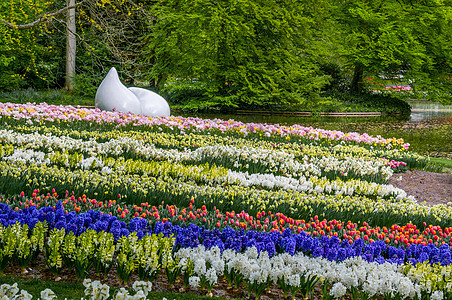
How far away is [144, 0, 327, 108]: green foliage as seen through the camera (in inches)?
726

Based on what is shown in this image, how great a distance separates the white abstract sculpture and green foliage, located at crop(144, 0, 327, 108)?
18.2 feet

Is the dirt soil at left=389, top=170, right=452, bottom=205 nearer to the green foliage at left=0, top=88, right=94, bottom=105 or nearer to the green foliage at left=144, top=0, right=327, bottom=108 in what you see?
the green foliage at left=144, top=0, right=327, bottom=108

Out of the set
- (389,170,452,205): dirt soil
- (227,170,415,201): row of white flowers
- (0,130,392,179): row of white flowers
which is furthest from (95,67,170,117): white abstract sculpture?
(389,170,452,205): dirt soil

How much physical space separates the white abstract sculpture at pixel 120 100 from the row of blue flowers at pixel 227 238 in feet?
29.9

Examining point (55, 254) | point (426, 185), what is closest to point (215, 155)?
point (426, 185)

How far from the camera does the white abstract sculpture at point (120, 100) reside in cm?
1293

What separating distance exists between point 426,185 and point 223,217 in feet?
15.6

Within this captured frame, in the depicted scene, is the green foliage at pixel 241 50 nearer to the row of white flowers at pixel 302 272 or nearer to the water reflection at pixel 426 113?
the water reflection at pixel 426 113

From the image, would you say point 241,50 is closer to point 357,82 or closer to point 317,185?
point 357,82

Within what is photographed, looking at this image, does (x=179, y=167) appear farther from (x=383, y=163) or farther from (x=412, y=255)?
(x=383, y=163)

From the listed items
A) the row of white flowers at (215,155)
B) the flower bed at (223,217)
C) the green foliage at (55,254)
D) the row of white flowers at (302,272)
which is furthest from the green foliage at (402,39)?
the green foliage at (55,254)

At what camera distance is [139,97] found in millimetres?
13742

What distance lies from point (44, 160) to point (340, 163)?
501 cm

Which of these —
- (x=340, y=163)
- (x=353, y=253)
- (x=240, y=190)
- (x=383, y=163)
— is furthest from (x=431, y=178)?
(x=353, y=253)
